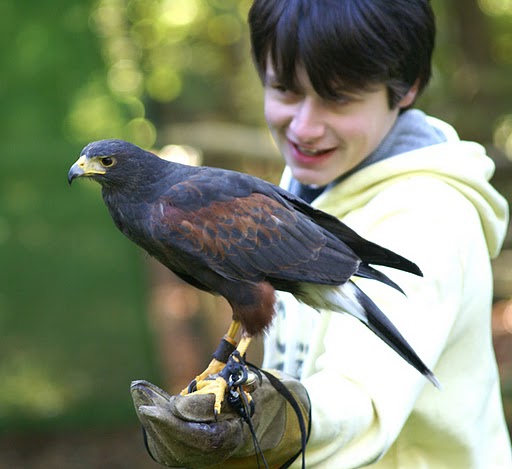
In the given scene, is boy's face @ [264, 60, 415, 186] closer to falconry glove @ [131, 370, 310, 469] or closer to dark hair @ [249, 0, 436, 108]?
dark hair @ [249, 0, 436, 108]

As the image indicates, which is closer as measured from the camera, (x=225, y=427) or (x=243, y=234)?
(x=225, y=427)

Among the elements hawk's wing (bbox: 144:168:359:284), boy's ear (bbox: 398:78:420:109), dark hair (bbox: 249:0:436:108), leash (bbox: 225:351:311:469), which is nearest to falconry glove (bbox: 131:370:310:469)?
leash (bbox: 225:351:311:469)

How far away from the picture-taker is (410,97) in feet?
9.05

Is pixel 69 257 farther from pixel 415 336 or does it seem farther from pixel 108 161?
pixel 415 336

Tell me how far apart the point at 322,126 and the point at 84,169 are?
72 centimetres

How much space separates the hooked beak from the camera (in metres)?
2.22

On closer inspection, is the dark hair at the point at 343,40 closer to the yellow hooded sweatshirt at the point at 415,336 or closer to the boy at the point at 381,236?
the boy at the point at 381,236

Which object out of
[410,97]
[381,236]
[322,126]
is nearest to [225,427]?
[381,236]

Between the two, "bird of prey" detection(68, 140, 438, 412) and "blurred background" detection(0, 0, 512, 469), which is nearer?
"bird of prey" detection(68, 140, 438, 412)

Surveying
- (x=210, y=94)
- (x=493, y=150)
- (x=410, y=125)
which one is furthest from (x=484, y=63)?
(x=410, y=125)

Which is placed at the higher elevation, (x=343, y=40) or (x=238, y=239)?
(x=343, y=40)

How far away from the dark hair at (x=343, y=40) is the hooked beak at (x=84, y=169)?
627 millimetres

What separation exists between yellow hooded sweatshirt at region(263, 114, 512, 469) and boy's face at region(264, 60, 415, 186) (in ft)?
0.31

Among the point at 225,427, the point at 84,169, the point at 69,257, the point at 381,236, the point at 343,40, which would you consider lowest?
the point at 69,257
